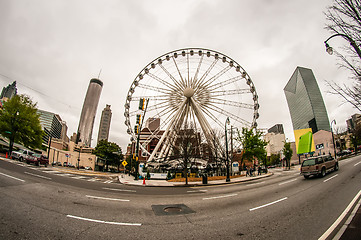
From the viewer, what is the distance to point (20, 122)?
25.1 meters

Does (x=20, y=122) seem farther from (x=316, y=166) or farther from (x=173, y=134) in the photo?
(x=316, y=166)

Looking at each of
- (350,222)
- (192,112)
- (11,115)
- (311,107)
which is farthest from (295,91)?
(11,115)

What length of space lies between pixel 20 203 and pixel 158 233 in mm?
5591

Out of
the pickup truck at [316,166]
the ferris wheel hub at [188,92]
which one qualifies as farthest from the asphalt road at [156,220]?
the ferris wheel hub at [188,92]

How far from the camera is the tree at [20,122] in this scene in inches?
952

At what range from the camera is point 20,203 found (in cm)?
563

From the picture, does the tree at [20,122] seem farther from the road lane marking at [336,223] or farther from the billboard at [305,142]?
the billboard at [305,142]

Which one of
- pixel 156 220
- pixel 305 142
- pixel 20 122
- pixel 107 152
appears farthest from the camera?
pixel 107 152

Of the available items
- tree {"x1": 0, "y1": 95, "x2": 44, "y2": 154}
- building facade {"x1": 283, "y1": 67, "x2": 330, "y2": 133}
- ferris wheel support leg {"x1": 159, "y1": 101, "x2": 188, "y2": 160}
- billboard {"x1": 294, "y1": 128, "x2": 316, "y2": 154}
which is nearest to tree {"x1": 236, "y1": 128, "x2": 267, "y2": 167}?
ferris wheel support leg {"x1": 159, "y1": 101, "x2": 188, "y2": 160}

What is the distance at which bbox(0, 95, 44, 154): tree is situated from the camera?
24188 mm

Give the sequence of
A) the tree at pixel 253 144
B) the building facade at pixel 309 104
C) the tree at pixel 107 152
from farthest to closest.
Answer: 1. the building facade at pixel 309 104
2. the tree at pixel 107 152
3. the tree at pixel 253 144

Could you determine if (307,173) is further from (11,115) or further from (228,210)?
(11,115)

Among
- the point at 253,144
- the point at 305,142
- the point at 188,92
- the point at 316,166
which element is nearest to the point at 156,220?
the point at 316,166

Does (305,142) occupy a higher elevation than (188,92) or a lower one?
lower
